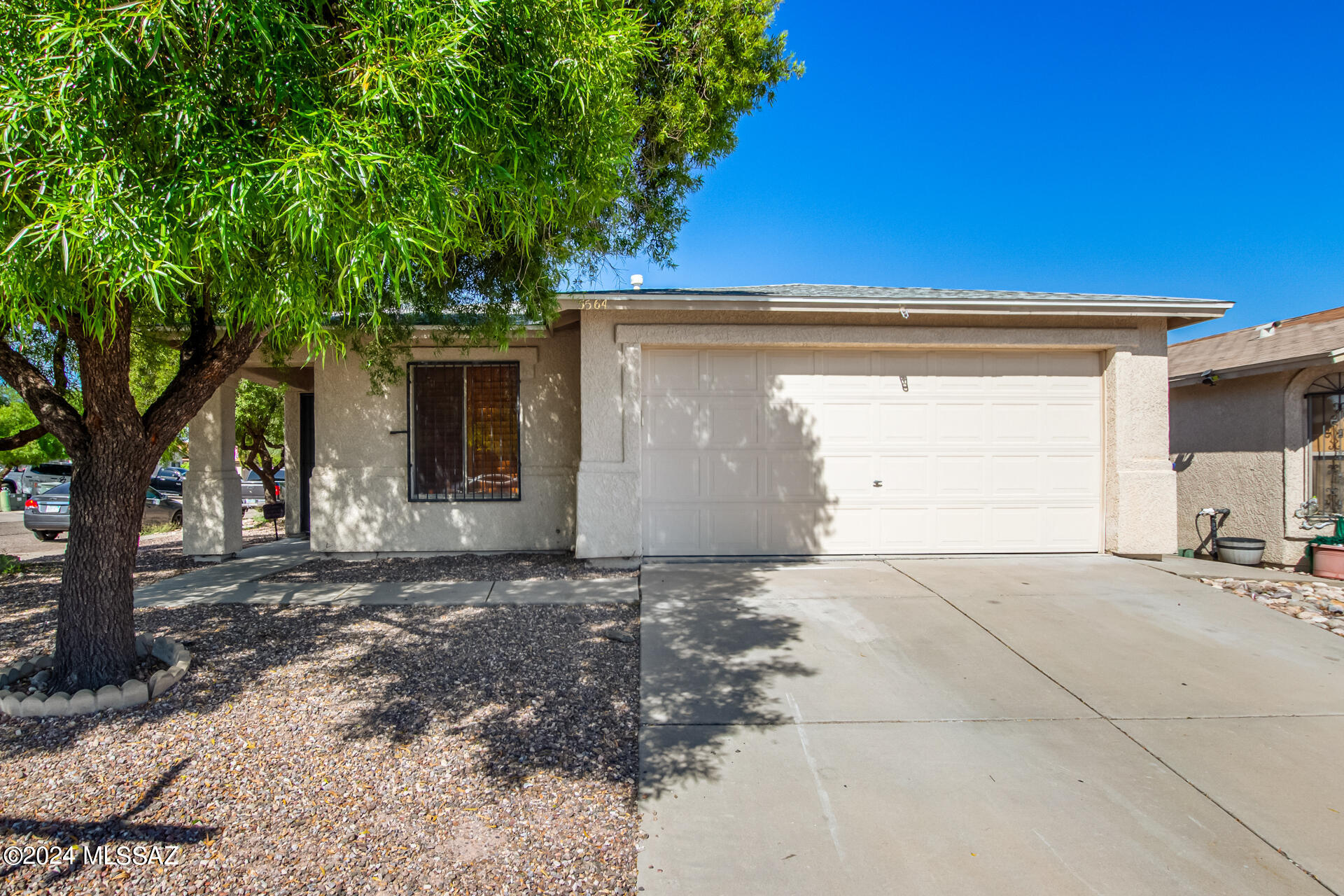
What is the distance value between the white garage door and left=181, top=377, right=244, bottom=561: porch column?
550 cm

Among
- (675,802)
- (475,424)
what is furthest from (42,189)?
(475,424)

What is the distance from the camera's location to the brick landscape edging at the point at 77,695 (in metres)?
3.53

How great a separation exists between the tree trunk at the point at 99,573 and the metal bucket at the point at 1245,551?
412 inches

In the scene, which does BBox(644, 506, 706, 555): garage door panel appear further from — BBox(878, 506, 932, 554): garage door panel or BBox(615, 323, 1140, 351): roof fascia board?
BBox(878, 506, 932, 554): garage door panel

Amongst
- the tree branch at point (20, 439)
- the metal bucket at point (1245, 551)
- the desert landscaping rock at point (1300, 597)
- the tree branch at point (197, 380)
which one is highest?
Result: the tree branch at point (197, 380)

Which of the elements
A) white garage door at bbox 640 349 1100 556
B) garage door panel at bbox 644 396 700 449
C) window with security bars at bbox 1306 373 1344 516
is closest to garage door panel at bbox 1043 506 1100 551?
white garage door at bbox 640 349 1100 556

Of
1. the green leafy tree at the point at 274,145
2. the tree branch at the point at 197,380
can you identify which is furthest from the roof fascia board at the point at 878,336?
the tree branch at the point at 197,380

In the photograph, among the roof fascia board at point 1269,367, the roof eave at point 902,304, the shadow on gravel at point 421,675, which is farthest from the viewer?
the roof eave at point 902,304

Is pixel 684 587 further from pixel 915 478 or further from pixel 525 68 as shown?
pixel 525 68

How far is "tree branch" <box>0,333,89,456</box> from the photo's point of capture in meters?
3.84

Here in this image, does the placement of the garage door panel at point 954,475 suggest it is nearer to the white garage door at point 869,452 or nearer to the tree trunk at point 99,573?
the white garage door at point 869,452

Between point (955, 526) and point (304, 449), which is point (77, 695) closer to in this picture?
point (304, 449)

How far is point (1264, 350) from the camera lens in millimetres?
7727

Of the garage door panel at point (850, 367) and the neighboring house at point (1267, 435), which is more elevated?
the garage door panel at point (850, 367)
